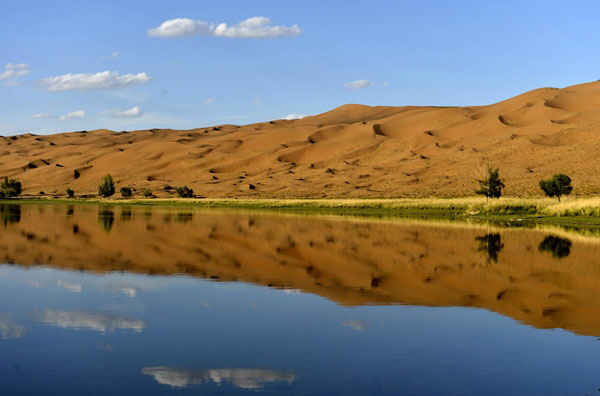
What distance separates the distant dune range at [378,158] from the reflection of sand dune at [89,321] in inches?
3281

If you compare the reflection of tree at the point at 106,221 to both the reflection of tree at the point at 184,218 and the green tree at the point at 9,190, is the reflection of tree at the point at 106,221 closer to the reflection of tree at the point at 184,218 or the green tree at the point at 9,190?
the reflection of tree at the point at 184,218

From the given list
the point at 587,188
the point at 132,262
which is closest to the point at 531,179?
the point at 587,188

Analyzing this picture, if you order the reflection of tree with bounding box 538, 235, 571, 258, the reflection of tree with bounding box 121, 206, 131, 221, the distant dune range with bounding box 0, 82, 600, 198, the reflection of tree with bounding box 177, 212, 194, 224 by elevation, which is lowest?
the reflection of tree with bounding box 538, 235, 571, 258

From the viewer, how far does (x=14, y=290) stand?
1700 centimetres

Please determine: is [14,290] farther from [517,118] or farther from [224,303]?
[517,118]

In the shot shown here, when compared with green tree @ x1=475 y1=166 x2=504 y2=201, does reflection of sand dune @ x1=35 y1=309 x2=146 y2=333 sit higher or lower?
lower

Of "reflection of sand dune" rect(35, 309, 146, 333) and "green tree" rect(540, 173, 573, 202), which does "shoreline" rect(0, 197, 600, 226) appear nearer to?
"green tree" rect(540, 173, 573, 202)

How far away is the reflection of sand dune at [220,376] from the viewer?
9.09 m

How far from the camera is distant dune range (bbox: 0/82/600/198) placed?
379 feet

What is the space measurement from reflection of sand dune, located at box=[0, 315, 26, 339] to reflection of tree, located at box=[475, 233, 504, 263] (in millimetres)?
16007

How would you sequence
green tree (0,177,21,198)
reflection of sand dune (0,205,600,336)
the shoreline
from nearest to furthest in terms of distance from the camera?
1. reflection of sand dune (0,205,600,336)
2. the shoreline
3. green tree (0,177,21,198)

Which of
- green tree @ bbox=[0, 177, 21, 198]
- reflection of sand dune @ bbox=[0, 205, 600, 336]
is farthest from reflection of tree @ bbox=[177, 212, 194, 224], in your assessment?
green tree @ bbox=[0, 177, 21, 198]

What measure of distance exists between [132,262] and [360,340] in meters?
13.3

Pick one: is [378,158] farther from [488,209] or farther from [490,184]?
[488,209]
